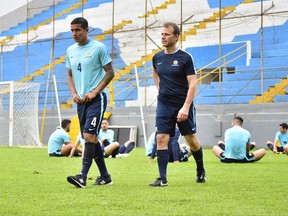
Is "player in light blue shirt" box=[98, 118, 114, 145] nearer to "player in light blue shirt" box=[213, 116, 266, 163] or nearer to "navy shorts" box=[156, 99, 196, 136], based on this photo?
"player in light blue shirt" box=[213, 116, 266, 163]

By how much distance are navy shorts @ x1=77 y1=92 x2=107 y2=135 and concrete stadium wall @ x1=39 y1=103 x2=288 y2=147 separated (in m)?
15.6

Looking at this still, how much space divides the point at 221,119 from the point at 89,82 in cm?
1664

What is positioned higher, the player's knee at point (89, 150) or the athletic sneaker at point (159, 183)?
the player's knee at point (89, 150)

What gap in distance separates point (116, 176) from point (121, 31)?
20.5m

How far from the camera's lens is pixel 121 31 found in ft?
96.9

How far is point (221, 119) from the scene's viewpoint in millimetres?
23859

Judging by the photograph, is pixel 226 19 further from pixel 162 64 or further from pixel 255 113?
pixel 162 64

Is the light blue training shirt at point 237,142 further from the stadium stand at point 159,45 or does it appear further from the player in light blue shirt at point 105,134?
the stadium stand at point 159,45

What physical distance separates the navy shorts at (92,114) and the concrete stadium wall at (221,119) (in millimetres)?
15594

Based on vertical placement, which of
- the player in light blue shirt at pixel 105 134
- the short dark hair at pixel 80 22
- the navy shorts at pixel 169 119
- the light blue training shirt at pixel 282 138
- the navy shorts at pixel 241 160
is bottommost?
the light blue training shirt at pixel 282 138

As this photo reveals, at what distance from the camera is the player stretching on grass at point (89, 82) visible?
7.40 metres

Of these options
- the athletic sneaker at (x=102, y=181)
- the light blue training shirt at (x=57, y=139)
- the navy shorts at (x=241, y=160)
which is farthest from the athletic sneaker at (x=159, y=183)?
the light blue training shirt at (x=57, y=139)

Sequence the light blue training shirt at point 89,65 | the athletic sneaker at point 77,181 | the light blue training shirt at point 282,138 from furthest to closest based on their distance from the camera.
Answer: the light blue training shirt at point 282,138, the light blue training shirt at point 89,65, the athletic sneaker at point 77,181

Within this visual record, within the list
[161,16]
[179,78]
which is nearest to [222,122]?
[161,16]
